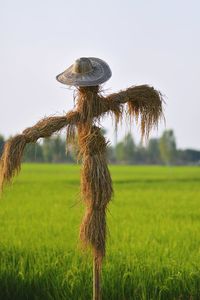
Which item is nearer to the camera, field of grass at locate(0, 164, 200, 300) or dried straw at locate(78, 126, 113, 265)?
dried straw at locate(78, 126, 113, 265)

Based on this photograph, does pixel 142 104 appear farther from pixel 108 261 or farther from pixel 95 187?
pixel 108 261

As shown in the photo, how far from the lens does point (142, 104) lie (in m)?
3.06

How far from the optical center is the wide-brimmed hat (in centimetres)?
283

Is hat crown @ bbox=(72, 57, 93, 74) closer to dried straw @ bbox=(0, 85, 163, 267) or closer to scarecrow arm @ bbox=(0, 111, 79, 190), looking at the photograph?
dried straw @ bbox=(0, 85, 163, 267)

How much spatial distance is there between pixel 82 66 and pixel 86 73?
0.05 metres

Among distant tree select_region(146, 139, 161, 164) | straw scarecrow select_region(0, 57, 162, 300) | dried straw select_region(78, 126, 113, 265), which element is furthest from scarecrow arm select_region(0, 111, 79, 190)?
distant tree select_region(146, 139, 161, 164)

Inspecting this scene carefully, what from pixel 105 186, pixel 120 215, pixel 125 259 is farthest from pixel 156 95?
pixel 120 215

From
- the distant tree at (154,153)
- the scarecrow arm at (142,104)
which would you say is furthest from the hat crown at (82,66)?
the distant tree at (154,153)

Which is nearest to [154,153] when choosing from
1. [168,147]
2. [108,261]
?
[168,147]

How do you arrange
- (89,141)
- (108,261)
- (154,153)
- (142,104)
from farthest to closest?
1. (154,153)
2. (108,261)
3. (142,104)
4. (89,141)

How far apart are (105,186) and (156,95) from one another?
1.97ft

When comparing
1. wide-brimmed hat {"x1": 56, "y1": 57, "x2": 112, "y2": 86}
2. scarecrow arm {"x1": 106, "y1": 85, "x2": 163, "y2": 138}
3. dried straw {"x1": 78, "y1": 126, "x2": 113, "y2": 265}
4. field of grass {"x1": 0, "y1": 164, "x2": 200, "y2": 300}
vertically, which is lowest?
field of grass {"x1": 0, "y1": 164, "x2": 200, "y2": 300}

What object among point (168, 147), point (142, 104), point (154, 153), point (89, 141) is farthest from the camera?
point (154, 153)

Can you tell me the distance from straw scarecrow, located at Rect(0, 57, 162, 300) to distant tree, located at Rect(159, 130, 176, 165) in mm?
66599
